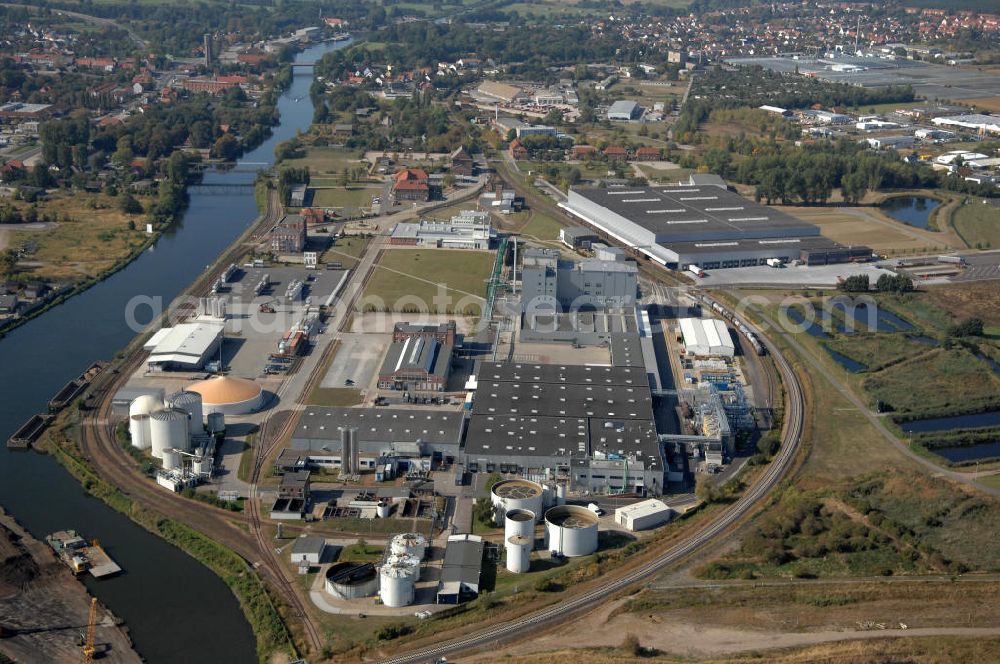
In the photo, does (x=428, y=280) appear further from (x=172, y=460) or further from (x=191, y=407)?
(x=172, y=460)

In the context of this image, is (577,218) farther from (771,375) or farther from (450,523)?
(450,523)

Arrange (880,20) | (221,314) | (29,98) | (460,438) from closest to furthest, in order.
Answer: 1. (460,438)
2. (221,314)
3. (29,98)
4. (880,20)

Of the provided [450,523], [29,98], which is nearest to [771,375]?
[450,523]

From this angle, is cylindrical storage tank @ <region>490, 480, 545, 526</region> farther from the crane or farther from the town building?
the town building

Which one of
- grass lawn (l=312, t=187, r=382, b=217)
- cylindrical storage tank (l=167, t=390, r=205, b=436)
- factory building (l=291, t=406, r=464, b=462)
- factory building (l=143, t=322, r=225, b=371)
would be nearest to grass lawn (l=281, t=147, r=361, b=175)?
grass lawn (l=312, t=187, r=382, b=217)

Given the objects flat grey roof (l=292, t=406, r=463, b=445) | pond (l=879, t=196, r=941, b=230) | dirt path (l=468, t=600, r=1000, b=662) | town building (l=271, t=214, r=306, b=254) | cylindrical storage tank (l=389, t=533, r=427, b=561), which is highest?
pond (l=879, t=196, r=941, b=230)
